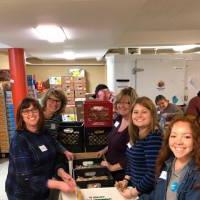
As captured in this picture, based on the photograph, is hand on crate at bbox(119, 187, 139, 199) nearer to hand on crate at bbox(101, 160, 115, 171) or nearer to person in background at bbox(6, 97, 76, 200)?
person in background at bbox(6, 97, 76, 200)

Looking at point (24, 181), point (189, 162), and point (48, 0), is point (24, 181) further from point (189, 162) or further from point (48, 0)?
point (48, 0)

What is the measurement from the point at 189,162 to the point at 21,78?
12.6 feet

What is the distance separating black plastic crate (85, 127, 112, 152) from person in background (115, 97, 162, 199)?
34.7 inches

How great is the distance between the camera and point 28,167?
168cm

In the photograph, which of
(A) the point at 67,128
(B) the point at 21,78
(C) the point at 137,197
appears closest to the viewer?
(C) the point at 137,197


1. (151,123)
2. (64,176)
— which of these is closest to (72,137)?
(64,176)

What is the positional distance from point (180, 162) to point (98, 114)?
1.42 meters

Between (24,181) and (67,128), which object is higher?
(67,128)

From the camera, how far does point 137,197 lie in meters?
1.65

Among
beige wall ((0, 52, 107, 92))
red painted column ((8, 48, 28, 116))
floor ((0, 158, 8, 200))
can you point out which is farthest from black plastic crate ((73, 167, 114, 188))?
beige wall ((0, 52, 107, 92))

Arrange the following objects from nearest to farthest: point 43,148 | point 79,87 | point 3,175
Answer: point 43,148
point 3,175
point 79,87

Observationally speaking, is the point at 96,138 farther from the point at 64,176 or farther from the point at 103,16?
the point at 103,16

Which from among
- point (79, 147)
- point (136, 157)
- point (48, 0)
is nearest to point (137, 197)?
point (136, 157)

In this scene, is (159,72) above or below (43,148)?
above
